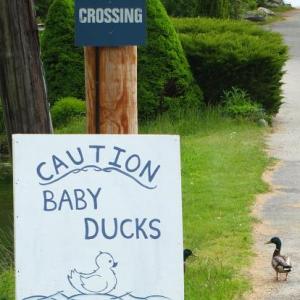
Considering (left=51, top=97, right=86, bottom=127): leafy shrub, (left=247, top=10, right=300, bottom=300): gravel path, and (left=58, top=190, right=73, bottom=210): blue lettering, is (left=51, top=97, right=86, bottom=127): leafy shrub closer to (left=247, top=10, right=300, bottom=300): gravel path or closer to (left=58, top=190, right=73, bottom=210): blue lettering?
(left=247, top=10, right=300, bottom=300): gravel path

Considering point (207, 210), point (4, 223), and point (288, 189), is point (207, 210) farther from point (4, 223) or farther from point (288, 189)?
point (4, 223)

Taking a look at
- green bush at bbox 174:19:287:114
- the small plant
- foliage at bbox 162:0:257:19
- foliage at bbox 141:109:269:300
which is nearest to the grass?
foliage at bbox 141:109:269:300

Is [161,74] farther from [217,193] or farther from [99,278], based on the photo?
[99,278]

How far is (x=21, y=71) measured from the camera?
25.3 feet

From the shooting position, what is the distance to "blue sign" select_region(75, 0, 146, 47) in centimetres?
528

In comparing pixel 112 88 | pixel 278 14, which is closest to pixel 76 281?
pixel 112 88

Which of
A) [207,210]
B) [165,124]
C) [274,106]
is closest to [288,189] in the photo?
[207,210]

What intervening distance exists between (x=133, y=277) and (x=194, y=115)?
1121 centimetres

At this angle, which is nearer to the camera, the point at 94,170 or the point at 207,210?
the point at 94,170

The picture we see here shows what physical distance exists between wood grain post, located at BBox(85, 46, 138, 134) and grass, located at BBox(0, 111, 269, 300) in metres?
1.97

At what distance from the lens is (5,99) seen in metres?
7.85

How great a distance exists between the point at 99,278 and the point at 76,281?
Result: 0.36ft

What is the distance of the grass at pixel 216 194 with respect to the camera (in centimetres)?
760

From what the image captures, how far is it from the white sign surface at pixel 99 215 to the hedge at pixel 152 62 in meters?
10.9
